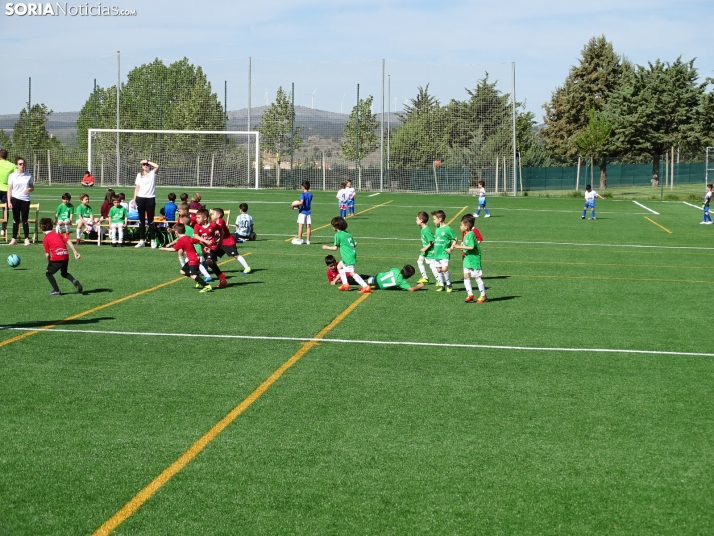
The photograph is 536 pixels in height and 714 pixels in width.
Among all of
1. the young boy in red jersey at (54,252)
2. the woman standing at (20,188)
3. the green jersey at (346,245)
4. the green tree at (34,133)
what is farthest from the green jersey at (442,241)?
the green tree at (34,133)

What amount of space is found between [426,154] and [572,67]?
95.3ft

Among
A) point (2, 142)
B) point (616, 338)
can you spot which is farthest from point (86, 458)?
point (2, 142)

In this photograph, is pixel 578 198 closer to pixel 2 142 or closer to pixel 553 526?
pixel 2 142

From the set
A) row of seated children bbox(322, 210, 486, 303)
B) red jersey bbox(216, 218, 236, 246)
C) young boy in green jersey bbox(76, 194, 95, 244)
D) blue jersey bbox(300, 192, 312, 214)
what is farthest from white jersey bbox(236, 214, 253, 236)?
row of seated children bbox(322, 210, 486, 303)

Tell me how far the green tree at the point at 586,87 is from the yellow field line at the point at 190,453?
81202mm

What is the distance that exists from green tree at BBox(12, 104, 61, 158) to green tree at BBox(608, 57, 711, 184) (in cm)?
4789

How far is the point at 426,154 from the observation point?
223 ft

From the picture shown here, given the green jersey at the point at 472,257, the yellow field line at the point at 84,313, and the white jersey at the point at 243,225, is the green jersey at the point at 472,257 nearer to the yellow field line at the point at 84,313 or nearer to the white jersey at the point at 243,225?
the yellow field line at the point at 84,313

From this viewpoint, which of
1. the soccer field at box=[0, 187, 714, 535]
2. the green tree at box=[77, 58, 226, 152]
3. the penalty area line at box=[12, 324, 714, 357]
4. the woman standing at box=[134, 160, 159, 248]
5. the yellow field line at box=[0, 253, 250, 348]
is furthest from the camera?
the green tree at box=[77, 58, 226, 152]

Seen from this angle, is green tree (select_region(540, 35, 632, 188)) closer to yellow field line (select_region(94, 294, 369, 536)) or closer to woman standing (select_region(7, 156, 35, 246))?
woman standing (select_region(7, 156, 35, 246))

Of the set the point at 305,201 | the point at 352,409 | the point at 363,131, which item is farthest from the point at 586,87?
the point at 352,409

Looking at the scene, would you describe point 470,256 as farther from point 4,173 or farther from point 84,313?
point 4,173

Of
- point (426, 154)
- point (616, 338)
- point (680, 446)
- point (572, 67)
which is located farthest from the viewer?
point (572, 67)

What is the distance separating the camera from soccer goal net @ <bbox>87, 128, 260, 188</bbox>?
6456 cm
